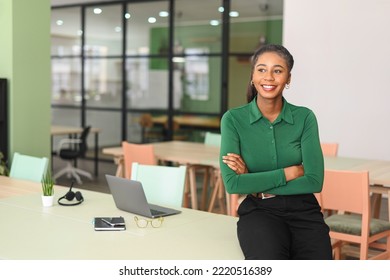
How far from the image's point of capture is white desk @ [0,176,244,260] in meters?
2.16

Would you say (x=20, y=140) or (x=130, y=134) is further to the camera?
(x=130, y=134)

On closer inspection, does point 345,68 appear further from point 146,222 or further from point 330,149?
point 146,222

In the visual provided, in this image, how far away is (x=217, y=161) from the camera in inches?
202

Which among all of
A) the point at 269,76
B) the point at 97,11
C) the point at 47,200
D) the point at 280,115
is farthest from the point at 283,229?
the point at 97,11

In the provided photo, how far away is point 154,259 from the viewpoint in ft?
6.84

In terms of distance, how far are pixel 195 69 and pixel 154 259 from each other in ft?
23.8

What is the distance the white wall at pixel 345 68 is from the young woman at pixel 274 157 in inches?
198

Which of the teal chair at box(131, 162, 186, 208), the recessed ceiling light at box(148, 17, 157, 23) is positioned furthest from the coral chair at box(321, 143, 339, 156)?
the recessed ceiling light at box(148, 17, 157, 23)

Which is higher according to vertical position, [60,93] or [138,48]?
[138,48]

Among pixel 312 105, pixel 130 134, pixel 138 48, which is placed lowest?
pixel 130 134

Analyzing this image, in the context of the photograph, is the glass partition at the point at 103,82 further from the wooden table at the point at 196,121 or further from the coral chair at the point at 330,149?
the coral chair at the point at 330,149

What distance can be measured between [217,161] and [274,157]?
108 inches
